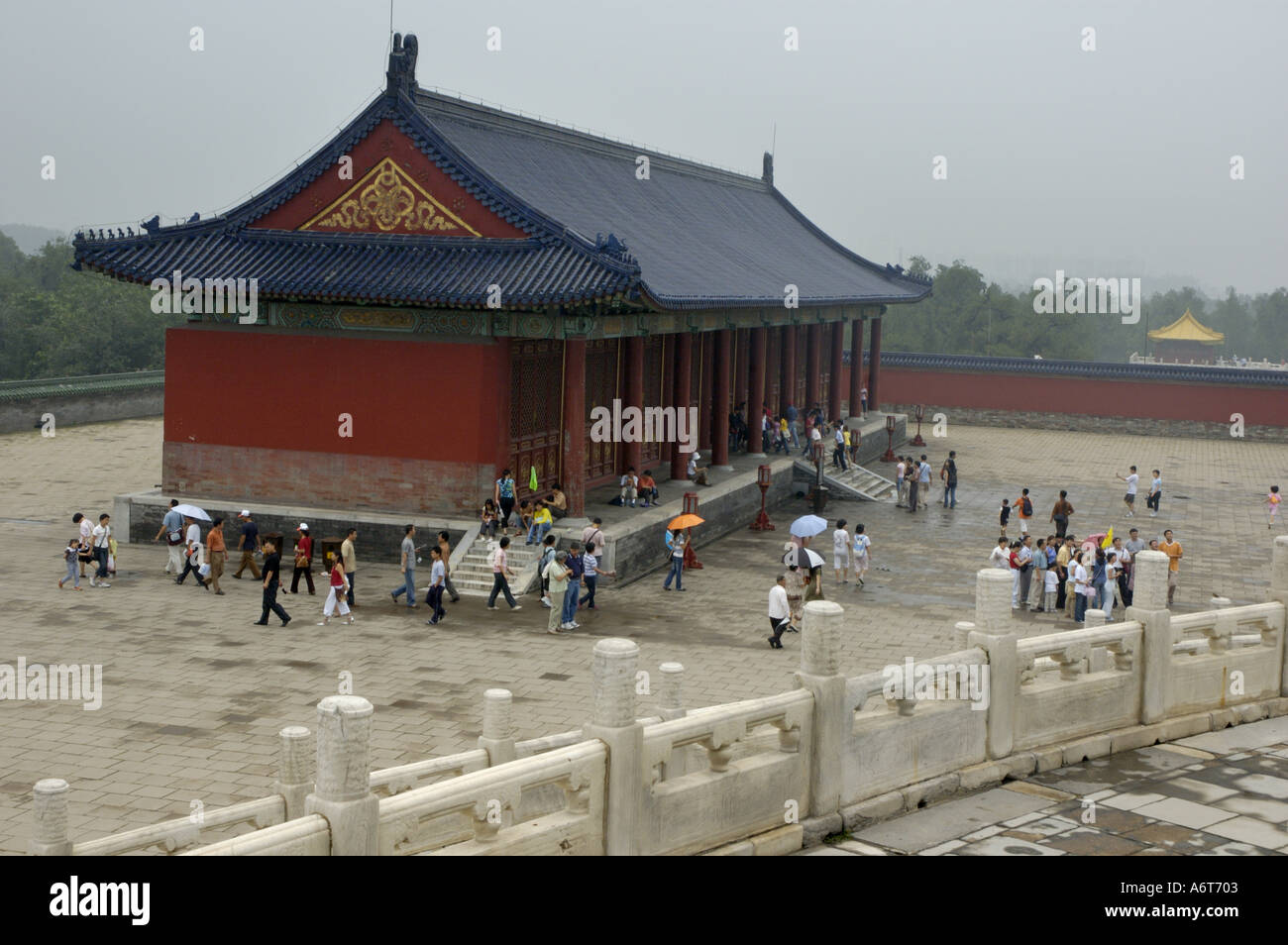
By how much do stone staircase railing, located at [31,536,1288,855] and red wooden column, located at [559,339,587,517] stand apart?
41.4ft

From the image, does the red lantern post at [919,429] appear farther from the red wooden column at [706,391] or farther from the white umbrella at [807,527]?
the white umbrella at [807,527]

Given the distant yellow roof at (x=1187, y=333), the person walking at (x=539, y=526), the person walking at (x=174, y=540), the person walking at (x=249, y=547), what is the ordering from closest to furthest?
the person walking at (x=174, y=540), the person walking at (x=249, y=547), the person walking at (x=539, y=526), the distant yellow roof at (x=1187, y=333)

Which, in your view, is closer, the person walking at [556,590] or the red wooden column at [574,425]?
the person walking at [556,590]

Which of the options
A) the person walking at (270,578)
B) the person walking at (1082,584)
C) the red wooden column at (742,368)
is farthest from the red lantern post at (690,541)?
the red wooden column at (742,368)

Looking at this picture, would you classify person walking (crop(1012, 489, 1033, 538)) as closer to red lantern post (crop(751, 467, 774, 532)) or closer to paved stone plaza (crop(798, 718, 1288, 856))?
red lantern post (crop(751, 467, 774, 532))

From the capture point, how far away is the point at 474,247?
85.6ft

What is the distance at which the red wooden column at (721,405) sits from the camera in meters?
34.6

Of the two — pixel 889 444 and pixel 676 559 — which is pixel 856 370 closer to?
pixel 889 444

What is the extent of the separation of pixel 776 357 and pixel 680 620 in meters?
21.3

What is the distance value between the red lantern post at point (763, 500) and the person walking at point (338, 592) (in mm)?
12306

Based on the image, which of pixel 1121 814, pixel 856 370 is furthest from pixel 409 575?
pixel 856 370

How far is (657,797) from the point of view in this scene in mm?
10555

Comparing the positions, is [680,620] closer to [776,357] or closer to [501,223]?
[501,223]

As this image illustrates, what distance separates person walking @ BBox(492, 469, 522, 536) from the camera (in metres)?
25.5
